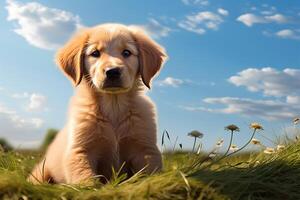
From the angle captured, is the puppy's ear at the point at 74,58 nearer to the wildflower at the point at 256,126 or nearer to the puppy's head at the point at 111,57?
the puppy's head at the point at 111,57

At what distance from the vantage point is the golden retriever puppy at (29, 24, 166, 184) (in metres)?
5.15

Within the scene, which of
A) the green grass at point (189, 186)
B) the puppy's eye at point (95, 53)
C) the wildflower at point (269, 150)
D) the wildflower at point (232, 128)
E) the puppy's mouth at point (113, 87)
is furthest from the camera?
the wildflower at point (269, 150)

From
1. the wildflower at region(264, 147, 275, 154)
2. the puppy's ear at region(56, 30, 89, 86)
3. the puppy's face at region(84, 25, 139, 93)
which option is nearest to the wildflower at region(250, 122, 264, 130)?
the wildflower at region(264, 147, 275, 154)

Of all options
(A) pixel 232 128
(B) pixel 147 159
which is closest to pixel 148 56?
(B) pixel 147 159

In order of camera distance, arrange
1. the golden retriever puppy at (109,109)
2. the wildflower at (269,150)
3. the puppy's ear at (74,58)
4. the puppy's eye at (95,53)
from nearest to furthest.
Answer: the golden retriever puppy at (109,109), the puppy's eye at (95,53), the puppy's ear at (74,58), the wildflower at (269,150)

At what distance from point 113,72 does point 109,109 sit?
0.52 metres

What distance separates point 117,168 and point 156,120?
0.65 metres

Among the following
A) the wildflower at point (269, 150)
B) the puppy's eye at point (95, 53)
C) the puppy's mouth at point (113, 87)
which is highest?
the puppy's eye at point (95, 53)

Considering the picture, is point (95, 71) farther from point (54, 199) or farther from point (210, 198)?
point (210, 198)

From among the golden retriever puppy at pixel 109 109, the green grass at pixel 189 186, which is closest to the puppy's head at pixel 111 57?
the golden retriever puppy at pixel 109 109

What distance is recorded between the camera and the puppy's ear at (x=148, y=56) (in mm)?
5340

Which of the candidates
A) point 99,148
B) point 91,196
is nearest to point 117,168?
point 99,148

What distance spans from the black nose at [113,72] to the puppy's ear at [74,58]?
1.76ft

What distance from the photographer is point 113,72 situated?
4.90 m
